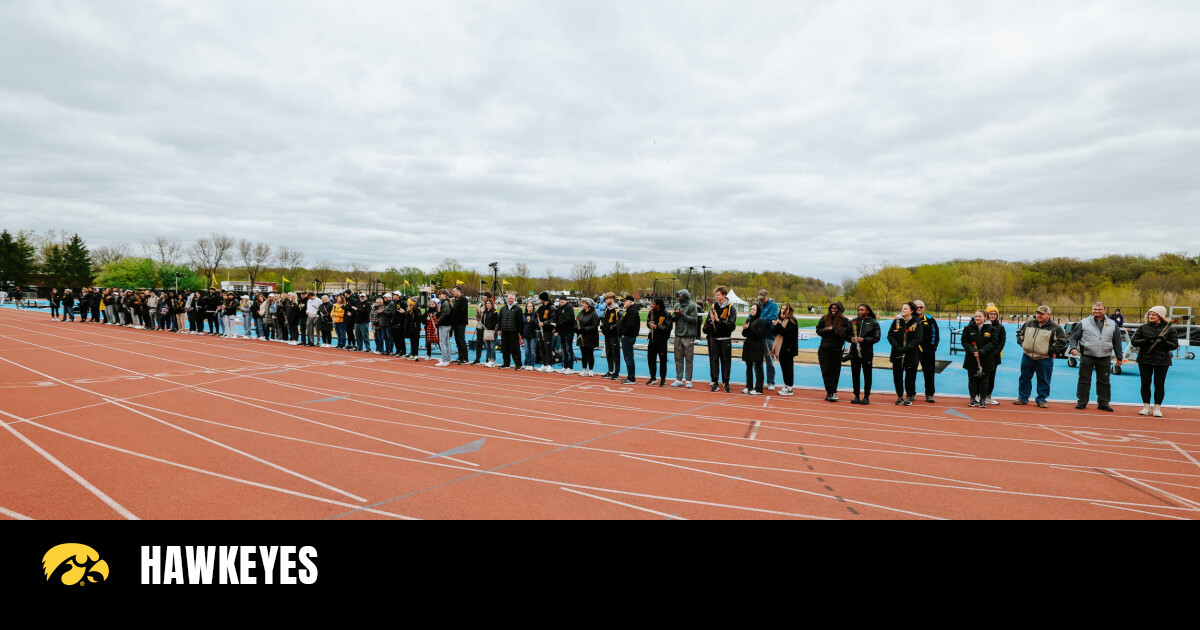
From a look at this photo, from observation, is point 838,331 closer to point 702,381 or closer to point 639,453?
point 702,381

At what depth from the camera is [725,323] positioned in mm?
10648

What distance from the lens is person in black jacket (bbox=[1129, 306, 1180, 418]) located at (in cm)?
874

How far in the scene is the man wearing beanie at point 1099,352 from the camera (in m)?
9.39

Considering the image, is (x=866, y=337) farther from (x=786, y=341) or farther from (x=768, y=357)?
(x=768, y=357)

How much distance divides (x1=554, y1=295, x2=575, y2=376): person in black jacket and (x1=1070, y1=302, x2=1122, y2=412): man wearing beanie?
9327 mm

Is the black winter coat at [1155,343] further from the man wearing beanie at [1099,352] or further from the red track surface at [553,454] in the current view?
the red track surface at [553,454]

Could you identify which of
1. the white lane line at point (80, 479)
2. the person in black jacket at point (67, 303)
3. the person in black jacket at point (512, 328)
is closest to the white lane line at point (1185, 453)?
the white lane line at point (80, 479)

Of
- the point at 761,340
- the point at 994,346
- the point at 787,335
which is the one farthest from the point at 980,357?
the point at 761,340

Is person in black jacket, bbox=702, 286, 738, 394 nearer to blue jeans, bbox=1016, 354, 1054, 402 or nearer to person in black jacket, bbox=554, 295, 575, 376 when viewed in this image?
person in black jacket, bbox=554, 295, 575, 376

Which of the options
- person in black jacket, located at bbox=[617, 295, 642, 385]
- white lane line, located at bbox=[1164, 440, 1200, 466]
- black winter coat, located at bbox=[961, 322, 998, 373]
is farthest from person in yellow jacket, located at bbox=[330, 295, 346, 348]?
white lane line, located at bbox=[1164, 440, 1200, 466]

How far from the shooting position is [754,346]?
10.6 metres
